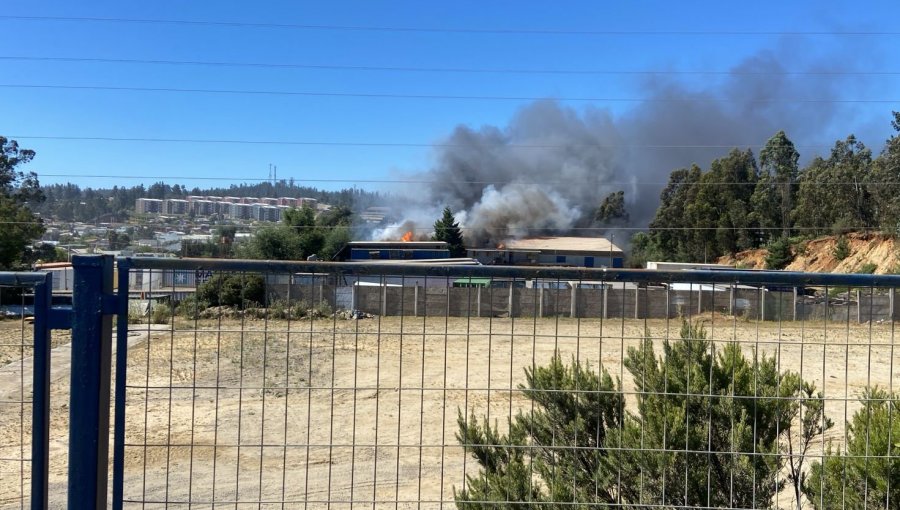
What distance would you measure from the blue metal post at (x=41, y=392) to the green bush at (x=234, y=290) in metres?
0.75

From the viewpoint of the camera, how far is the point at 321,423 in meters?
15.3

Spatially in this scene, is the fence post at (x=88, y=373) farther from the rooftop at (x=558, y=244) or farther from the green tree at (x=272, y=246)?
the rooftop at (x=558, y=244)

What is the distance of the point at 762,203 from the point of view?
219 feet

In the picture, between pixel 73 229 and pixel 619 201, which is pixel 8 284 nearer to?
pixel 73 229

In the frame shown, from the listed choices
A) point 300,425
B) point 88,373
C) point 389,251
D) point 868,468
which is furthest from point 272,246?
point 88,373

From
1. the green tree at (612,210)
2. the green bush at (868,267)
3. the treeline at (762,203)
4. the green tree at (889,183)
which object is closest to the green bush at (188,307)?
the green bush at (868,267)

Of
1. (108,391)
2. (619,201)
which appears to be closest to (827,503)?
(108,391)

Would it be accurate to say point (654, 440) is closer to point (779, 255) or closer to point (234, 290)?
point (234, 290)

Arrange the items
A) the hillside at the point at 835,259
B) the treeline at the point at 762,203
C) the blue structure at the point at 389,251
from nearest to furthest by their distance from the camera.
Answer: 1. the hillside at the point at 835,259
2. the blue structure at the point at 389,251
3. the treeline at the point at 762,203

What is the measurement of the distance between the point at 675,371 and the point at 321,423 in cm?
1052

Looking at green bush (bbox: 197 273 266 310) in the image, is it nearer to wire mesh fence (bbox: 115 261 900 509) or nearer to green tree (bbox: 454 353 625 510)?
wire mesh fence (bbox: 115 261 900 509)

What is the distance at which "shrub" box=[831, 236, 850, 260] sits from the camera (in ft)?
179

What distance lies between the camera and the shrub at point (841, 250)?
54.7 m

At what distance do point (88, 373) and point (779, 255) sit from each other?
61.8m
